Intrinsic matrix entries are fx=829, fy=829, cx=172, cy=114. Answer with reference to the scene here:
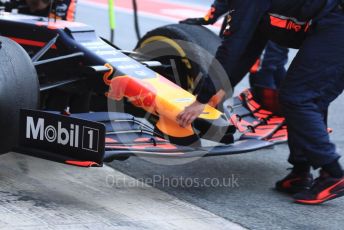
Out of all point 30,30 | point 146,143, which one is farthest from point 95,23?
point 146,143

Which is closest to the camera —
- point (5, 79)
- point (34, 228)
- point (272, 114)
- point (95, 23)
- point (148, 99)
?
point (34, 228)

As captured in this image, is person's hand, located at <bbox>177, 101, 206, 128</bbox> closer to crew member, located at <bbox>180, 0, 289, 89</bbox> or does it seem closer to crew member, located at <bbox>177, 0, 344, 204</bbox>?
crew member, located at <bbox>177, 0, 344, 204</bbox>

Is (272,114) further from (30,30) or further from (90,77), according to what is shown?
(30,30)

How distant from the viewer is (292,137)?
4.66 m

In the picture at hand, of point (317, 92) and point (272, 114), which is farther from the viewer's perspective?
point (272, 114)

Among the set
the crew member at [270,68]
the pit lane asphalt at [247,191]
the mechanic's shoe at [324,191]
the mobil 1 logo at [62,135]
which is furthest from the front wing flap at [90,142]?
the crew member at [270,68]

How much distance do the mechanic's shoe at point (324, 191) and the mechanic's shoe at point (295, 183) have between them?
0.64ft

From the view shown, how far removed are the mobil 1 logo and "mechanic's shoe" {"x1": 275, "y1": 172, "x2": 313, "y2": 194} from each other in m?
1.24

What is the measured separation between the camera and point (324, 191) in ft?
15.3

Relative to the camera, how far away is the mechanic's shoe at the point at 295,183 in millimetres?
4895

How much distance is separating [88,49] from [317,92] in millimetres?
1456

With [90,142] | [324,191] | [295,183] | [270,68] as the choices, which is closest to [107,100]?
[90,142]

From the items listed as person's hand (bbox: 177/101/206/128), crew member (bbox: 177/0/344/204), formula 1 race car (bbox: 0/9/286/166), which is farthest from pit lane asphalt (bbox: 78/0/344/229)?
person's hand (bbox: 177/101/206/128)

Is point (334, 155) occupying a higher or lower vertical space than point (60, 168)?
higher
